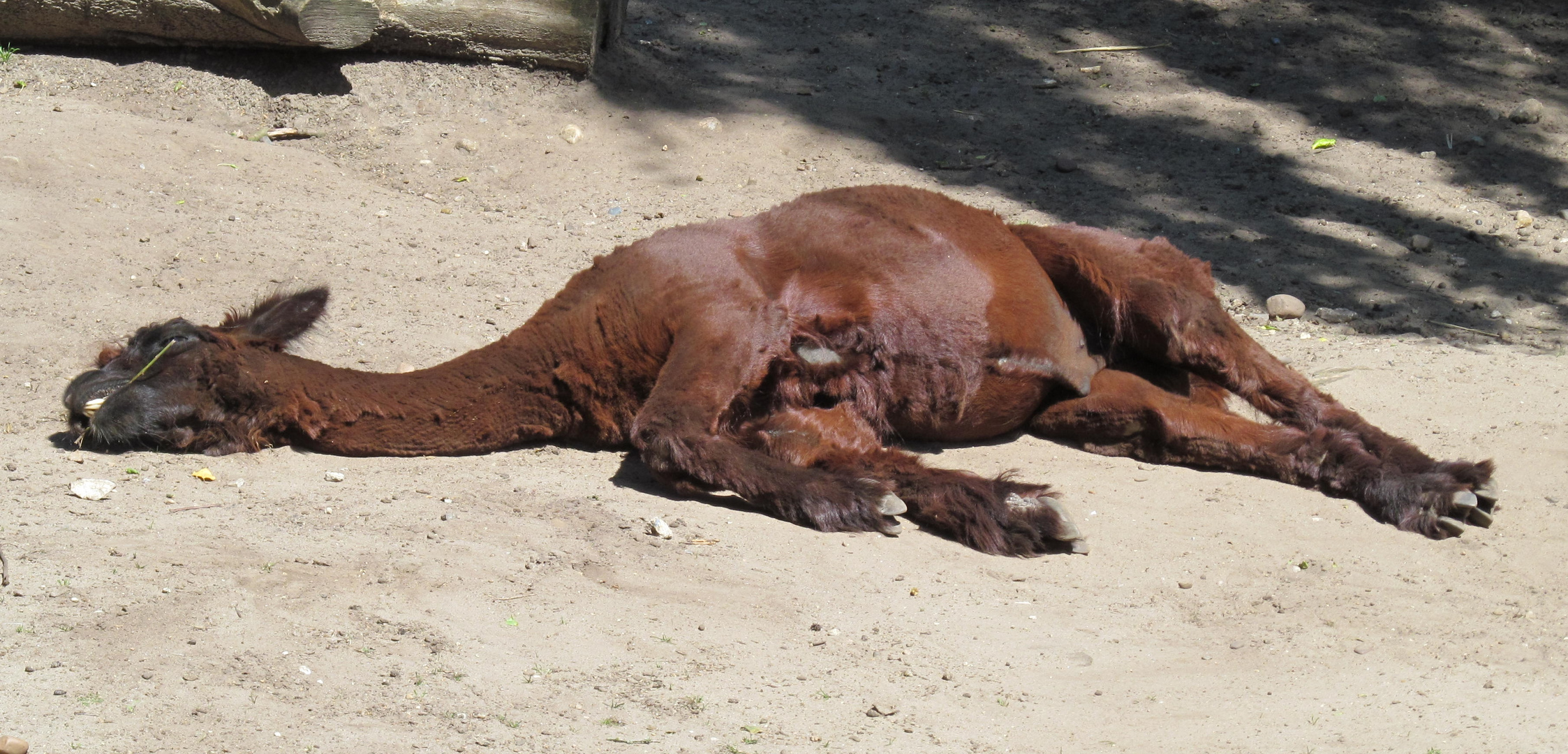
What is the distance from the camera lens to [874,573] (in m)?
4.11

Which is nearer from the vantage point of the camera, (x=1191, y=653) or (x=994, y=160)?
(x=1191, y=653)

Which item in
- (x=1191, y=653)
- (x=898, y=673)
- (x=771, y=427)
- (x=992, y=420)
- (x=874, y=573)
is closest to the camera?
(x=898, y=673)

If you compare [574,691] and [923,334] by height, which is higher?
[923,334]

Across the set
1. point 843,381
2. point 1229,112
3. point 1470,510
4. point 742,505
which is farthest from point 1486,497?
point 1229,112

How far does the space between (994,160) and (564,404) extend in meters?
4.05

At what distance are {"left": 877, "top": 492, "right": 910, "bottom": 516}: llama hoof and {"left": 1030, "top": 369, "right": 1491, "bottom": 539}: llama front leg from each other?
116cm

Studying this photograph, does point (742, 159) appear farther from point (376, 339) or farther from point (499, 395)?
point (499, 395)

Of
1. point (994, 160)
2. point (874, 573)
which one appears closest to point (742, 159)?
point (994, 160)

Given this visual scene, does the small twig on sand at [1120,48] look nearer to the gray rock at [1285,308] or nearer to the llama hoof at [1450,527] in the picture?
the gray rock at [1285,308]

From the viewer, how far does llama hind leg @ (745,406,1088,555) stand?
14.5 ft

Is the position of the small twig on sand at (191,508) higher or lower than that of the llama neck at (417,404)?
lower

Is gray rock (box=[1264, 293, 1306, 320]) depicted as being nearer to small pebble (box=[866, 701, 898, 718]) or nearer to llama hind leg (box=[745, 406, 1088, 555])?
llama hind leg (box=[745, 406, 1088, 555])

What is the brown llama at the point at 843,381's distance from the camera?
462 centimetres

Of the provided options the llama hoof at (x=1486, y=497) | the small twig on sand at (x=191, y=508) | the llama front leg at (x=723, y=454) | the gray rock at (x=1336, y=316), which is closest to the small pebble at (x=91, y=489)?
the small twig on sand at (x=191, y=508)
